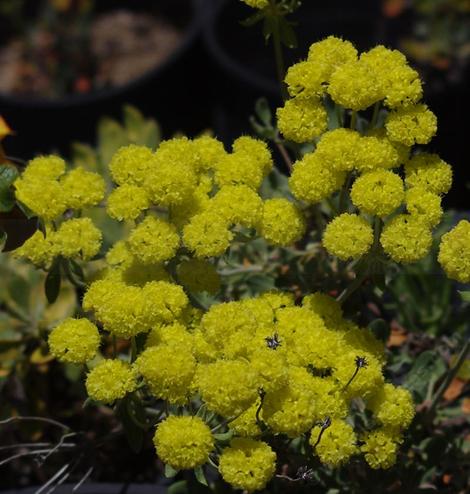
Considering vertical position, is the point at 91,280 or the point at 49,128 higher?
the point at 91,280

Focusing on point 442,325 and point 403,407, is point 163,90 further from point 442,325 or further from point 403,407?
point 403,407

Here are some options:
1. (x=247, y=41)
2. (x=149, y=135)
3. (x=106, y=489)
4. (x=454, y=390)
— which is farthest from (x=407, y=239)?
(x=247, y=41)

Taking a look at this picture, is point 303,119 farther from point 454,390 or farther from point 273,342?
point 454,390

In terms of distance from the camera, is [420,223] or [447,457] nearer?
[420,223]

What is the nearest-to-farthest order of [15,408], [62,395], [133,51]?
[15,408] → [62,395] → [133,51]

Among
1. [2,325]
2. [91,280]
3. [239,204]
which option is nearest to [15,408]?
[2,325]

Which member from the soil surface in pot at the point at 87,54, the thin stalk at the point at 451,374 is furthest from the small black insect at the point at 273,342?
the soil surface in pot at the point at 87,54
